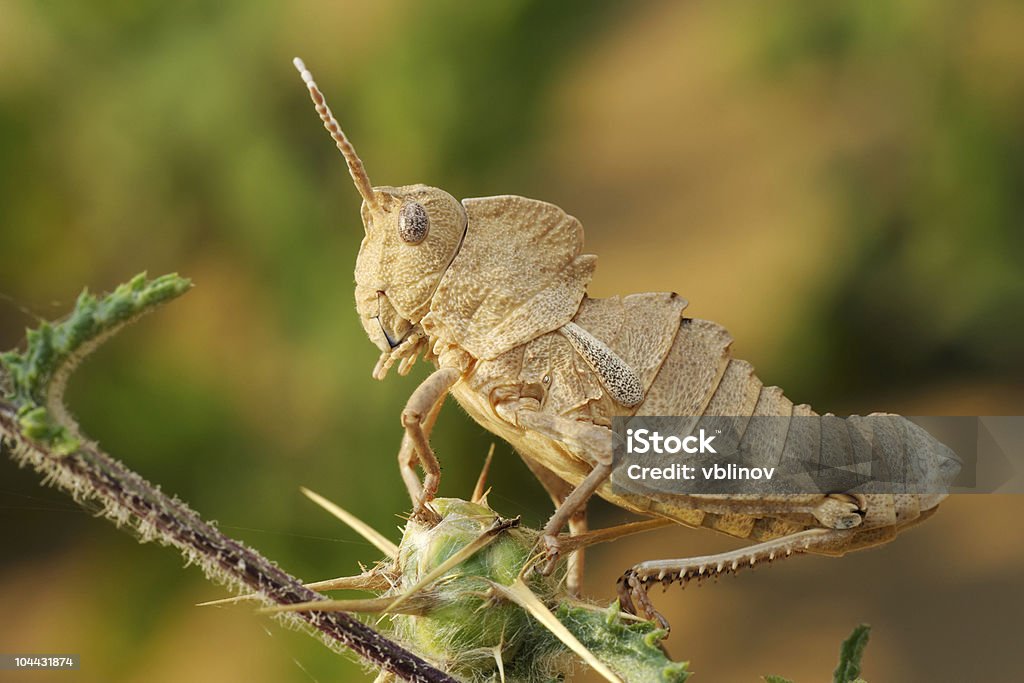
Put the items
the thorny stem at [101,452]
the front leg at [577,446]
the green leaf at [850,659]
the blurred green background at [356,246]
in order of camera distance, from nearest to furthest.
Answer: the thorny stem at [101,452]
the green leaf at [850,659]
the front leg at [577,446]
the blurred green background at [356,246]

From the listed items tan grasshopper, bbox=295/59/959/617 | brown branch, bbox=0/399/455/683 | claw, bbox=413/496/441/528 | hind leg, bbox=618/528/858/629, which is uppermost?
tan grasshopper, bbox=295/59/959/617

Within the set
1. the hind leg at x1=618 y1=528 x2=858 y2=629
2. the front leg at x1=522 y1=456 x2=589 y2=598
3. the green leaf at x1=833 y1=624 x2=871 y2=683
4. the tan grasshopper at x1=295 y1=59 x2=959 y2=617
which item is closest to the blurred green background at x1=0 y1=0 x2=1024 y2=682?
the front leg at x1=522 y1=456 x2=589 y2=598

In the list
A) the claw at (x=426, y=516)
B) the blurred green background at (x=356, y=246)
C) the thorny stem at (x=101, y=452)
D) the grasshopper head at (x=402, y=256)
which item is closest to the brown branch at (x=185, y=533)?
the thorny stem at (x=101, y=452)

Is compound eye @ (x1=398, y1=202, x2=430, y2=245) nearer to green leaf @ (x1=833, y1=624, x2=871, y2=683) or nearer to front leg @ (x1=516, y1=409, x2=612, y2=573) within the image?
front leg @ (x1=516, y1=409, x2=612, y2=573)

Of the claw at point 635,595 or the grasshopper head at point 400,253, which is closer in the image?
the claw at point 635,595

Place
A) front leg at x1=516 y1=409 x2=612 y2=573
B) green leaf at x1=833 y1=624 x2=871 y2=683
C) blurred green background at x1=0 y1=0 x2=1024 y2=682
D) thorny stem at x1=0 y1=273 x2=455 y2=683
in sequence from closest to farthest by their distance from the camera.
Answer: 1. thorny stem at x1=0 y1=273 x2=455 y2=683
2. green leaf at x1=833 y1=624 x2=871 y2=683
3. front leg at x1=516 y1=409 x2=612 y2=573
4. blurred green background at x1=0 y1=0 x2=1024 y2=682

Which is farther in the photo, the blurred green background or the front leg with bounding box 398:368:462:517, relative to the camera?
the blurred green background

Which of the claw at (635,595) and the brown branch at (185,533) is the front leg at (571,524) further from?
the brown branch at (185,533)
